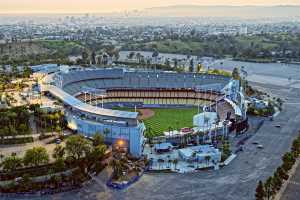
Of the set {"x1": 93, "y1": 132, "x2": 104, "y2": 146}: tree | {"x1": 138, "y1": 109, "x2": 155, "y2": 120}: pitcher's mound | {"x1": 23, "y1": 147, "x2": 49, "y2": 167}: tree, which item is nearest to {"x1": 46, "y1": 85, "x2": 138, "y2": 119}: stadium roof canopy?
{"x1": 93, "y1": 132, "x2": 104, "y2": 146}: tree

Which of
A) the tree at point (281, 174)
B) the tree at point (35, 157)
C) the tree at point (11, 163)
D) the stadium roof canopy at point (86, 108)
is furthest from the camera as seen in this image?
the stadium roof canopy at point (86, 108)

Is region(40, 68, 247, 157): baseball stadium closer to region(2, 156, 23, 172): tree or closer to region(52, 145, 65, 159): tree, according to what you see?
region(52, 145, 65, 159): tree

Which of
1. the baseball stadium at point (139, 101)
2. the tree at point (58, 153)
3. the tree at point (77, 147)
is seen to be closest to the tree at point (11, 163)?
the tree at point (58, 153)

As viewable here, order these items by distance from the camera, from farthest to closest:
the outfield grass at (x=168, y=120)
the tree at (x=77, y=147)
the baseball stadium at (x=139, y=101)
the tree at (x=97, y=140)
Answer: the outfield grass at (x=168, y=120) → the baseball stadium at (x=139, y=101) → the tree at (x=97, y=140) → the tree at (x=77, y=147)

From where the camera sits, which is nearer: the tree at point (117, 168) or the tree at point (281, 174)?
the tree at point (281, 174)

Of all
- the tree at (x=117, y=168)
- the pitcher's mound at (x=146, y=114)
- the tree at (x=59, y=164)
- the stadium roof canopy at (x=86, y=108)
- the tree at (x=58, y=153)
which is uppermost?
the stadium roof canopy at (x=86, y=108)

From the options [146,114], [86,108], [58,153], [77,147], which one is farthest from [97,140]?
[146,114]

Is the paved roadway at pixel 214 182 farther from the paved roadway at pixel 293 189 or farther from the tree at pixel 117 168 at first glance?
the paved roadway at pixel 293 189

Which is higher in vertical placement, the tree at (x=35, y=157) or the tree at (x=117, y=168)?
the tree at (x=35, y=157)

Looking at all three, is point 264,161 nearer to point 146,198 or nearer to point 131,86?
point 146,198
